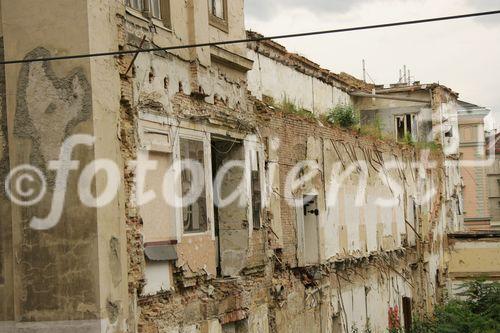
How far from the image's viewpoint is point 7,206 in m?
10.0

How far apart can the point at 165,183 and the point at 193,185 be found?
93cm

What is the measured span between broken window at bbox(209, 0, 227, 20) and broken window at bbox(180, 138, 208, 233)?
Result: 7.36 ft

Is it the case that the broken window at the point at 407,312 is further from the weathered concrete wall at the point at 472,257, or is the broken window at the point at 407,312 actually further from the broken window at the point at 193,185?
the broken window at the point at 193,185

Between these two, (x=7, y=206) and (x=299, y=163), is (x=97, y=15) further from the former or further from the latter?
(x=299, y=163)

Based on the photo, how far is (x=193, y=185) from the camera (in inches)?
486

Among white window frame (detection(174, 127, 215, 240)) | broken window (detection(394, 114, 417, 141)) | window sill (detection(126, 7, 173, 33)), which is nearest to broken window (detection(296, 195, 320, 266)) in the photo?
white window frame (detection(174, 127, 215, 240))

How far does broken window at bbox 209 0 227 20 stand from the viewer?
13.5 m

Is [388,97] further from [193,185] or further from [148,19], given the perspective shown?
[148,19]

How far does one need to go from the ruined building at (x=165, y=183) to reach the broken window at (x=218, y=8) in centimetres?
5

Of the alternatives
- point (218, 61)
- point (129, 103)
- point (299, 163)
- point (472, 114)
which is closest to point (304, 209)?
point (299, 163)

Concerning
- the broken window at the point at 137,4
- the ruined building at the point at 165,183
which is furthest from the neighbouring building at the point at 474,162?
the broken window at the point at 137,4

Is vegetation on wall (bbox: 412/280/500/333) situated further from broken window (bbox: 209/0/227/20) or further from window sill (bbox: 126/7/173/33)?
window sill (bbox: 126/7/173/33)

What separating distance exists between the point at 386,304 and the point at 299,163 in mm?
6947

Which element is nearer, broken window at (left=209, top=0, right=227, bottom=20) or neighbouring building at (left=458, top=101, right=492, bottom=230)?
broken window at (left=209, top=0, right=227, bottom=20)
